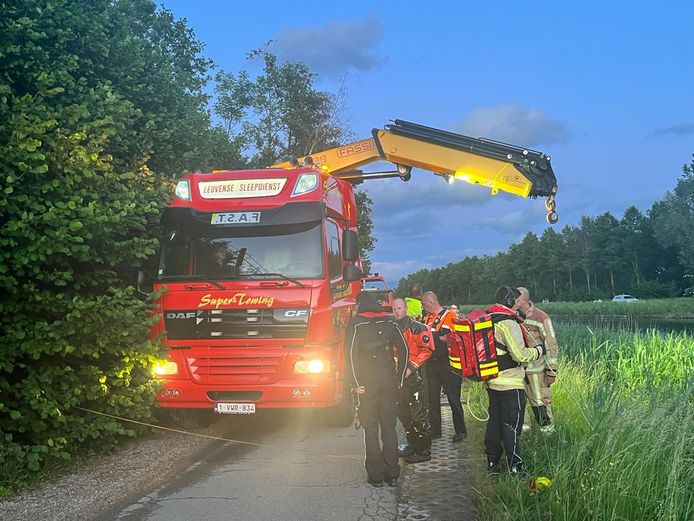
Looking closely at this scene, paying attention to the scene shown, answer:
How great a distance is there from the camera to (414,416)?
6797mm

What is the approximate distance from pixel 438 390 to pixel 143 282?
3.95 meters

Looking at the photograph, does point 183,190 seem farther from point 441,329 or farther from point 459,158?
point 459,158

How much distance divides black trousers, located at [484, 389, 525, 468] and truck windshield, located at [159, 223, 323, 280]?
2.85 metres

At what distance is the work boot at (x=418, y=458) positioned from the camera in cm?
670

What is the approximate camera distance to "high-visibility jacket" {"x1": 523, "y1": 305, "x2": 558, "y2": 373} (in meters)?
7.01

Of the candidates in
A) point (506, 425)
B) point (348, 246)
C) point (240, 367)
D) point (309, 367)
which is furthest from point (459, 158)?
point (506, 425)

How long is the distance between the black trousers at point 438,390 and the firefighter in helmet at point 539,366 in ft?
3.18

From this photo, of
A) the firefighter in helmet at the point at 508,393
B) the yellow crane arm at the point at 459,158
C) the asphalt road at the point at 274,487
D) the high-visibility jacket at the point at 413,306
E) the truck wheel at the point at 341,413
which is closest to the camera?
the asphalt road at the point at 274,487

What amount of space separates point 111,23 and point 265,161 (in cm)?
1713

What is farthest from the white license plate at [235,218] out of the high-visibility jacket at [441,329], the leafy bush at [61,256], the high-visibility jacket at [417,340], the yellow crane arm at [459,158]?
the yellow crane arm at [459,158]

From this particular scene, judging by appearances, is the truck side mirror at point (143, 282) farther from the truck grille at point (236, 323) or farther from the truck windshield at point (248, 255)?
the truck grille at point (236, 323)

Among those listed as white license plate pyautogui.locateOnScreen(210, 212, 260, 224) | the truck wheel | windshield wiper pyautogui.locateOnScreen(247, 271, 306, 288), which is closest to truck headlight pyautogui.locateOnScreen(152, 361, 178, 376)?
windshield wiper pyautogui.locateOnScreen(247, 271, 306, 288)

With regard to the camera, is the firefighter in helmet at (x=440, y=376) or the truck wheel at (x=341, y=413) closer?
the firefighter in helmet at (x=440, y=376)

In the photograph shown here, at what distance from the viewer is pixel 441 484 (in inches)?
231
